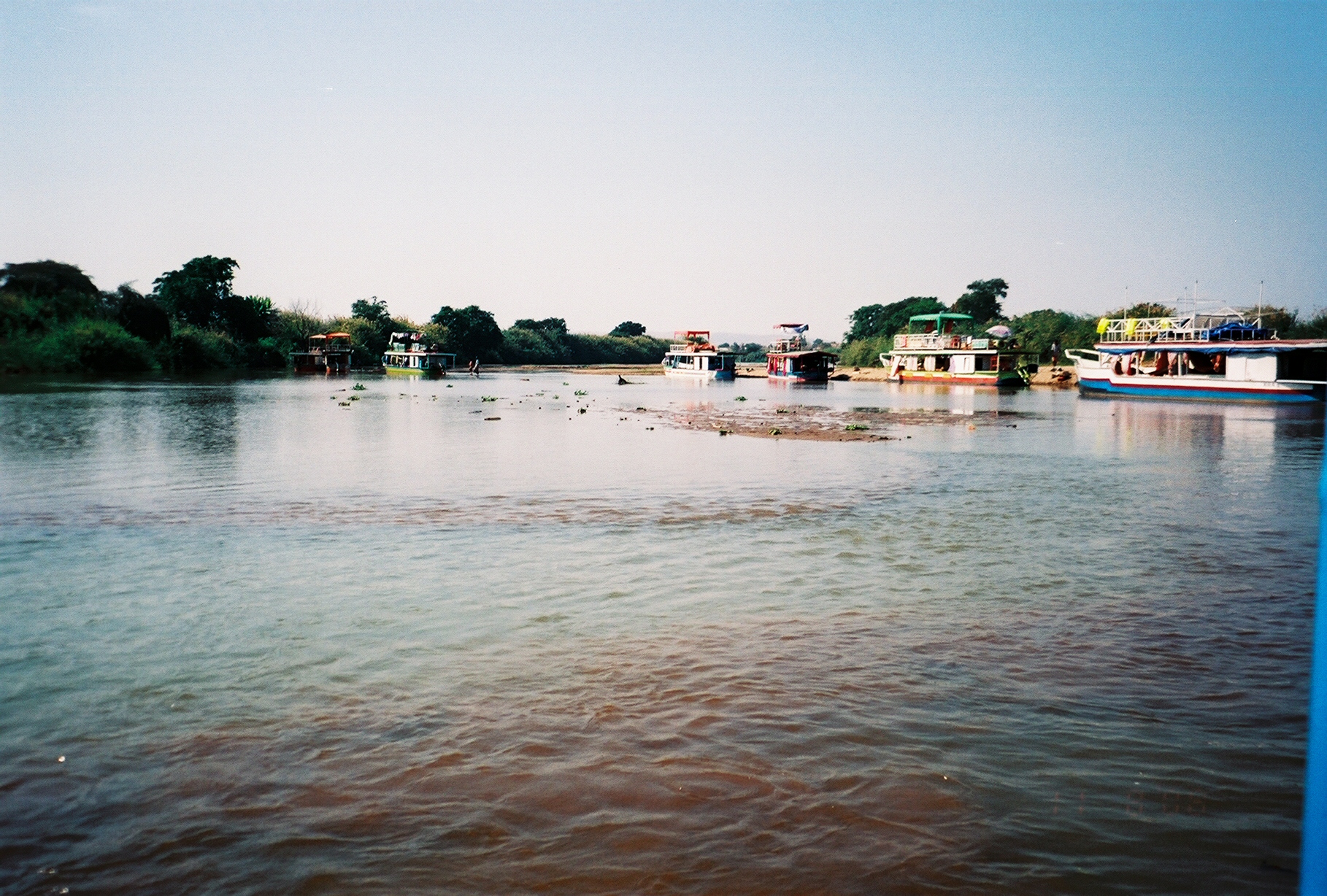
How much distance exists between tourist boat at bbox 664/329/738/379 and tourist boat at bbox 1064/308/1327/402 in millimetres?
38874

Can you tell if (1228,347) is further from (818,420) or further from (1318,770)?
(1318,770)

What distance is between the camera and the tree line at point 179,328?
74.5 m

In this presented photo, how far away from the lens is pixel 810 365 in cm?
9550

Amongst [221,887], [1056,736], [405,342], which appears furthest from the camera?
[405,342]

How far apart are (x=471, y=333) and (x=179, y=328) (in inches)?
2309

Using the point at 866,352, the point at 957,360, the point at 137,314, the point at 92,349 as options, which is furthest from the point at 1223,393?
the point at 137,314

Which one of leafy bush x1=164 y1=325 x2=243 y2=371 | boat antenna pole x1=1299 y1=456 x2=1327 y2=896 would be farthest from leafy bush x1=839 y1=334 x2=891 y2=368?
boat antenna pole x1=1299 y1=456 x2=1327 y2=896

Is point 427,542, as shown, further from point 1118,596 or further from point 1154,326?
point 1154,326

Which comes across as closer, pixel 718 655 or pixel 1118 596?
pixel 718 655

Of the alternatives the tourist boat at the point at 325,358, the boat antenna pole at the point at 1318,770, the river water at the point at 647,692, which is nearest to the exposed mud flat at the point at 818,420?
the river water at the point at 647,692

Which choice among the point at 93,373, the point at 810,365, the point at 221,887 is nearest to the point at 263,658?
the point at 221,887

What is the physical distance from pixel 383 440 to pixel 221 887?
24282mm

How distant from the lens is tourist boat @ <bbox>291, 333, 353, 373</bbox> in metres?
105

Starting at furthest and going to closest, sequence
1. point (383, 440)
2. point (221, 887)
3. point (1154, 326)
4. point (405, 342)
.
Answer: point (405, 342), point (1154, 326), point (383, 440), point (221, 887)
